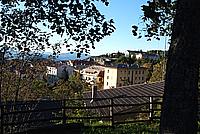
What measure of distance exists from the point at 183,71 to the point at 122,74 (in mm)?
111085

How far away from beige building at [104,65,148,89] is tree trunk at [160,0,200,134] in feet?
352

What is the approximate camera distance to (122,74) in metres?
117

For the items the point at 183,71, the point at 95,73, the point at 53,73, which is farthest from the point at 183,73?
the point at 95,73

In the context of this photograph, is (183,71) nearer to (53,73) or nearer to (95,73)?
(53,73)

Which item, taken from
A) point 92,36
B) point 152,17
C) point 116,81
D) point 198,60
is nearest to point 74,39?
point 92,36

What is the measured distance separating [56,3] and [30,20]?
944 mm

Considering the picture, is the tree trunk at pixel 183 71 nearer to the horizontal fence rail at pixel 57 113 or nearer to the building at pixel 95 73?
the horizontal fence rail at pixel 57 113

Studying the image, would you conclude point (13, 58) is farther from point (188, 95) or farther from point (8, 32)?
point (188, 95)

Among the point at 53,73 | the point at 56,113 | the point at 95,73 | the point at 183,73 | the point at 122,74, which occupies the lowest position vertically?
the point at 95,73

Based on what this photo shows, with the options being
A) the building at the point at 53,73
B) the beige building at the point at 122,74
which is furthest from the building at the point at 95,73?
the beige building at the point at 122,74

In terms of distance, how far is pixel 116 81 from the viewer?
379 feet

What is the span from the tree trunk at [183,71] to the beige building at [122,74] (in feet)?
352

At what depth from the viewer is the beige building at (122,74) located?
376ft

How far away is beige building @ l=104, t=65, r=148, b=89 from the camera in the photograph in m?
114
